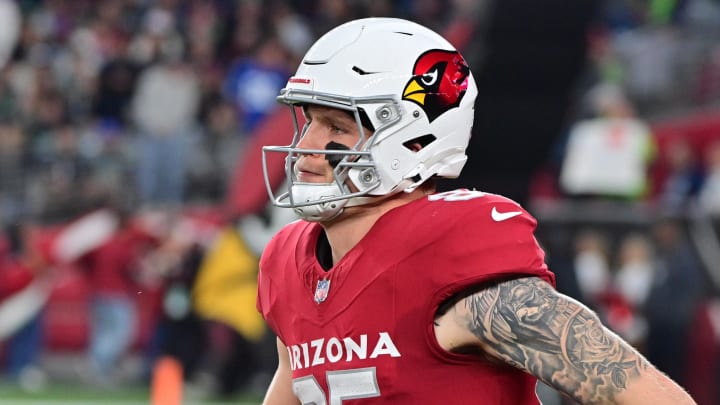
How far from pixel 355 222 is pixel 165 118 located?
10.1 m

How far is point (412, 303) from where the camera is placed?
2.45 m

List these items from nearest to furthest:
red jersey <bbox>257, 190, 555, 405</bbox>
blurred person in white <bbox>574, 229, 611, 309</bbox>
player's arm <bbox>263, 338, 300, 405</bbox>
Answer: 1. red jersey <bbox>257, 190, 555, 405</bbox>
2. player's arm <bbox>263, 338, 300, 405</bbox>
3. blurred person in white <bbox>574, 229, 611, 309</bbox>

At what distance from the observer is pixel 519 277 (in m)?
2.42

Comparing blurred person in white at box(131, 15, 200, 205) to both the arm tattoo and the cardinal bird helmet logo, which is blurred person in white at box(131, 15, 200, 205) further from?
the arm tattoo

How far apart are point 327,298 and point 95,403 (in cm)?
722

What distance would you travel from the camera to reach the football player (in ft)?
7.75

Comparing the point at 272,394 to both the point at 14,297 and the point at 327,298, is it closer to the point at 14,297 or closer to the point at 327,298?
the point at 327,298

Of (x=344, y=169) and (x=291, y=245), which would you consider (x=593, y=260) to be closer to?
(x=291, y=245)

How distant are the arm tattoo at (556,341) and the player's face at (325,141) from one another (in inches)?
17.6

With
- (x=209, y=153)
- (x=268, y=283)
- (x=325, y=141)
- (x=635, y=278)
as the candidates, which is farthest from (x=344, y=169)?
(x=209, y=153)

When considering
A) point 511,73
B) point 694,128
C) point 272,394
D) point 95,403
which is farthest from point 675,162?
point 272,394

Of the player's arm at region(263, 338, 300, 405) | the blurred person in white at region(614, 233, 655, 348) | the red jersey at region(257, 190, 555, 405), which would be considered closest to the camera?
the red jersey at region(257, 190, 555, 405)

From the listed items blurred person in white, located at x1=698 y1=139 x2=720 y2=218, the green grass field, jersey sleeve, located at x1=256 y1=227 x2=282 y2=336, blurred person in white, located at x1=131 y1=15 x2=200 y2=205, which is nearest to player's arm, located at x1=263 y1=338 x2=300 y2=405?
jersey sleeve, located at x1=256 y1=227 x2=282 y2=336

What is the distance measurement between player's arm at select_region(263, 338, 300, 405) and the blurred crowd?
4638 mm
